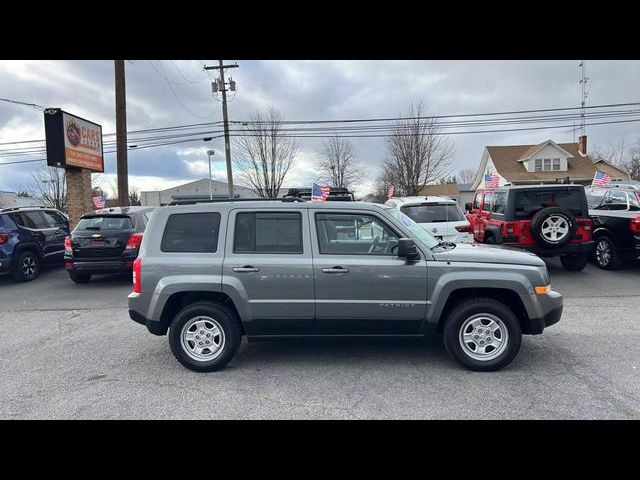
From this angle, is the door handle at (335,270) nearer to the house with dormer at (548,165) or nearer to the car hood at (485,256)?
the car hood at (485,256)

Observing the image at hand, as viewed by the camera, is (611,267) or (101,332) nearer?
(101,332)

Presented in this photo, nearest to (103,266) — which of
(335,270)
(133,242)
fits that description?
(133,242)

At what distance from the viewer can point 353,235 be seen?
408 cm

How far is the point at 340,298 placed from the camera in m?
3.96

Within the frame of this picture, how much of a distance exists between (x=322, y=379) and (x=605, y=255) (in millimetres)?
8387

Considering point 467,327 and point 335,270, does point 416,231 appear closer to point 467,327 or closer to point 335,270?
point 335,270

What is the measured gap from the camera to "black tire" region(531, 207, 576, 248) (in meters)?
7.71

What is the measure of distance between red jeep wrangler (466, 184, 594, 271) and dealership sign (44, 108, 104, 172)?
1389 cm

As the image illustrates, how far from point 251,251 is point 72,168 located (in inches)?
519

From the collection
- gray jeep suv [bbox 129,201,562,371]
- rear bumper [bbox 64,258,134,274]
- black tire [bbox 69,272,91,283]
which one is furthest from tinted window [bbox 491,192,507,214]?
black tire [bbox 69,272,91,283]

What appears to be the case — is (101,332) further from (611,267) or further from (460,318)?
(611,267)

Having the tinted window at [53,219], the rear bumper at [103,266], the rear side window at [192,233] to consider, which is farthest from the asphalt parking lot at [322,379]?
the tinted window at [53,219]

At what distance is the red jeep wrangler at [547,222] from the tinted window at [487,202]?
977 mm
